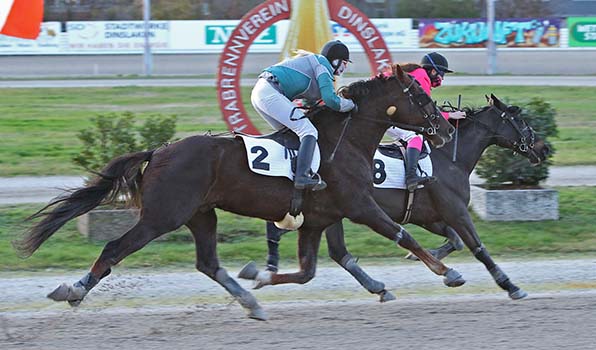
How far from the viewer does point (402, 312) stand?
25.1 feet

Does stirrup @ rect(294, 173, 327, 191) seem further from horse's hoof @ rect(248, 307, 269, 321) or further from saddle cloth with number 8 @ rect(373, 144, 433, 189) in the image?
saddle cloth with number 8 @ rect(373, 144, 433, 189)

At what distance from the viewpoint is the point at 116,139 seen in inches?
434

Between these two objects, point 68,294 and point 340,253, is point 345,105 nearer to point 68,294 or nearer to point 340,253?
point 340,253

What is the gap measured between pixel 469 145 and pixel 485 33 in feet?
102

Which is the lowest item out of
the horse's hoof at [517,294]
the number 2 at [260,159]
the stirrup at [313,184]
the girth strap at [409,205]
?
the horse's hoof at [517,294]

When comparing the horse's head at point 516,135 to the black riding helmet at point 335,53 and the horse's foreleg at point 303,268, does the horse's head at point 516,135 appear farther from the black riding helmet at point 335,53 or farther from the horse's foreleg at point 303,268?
the horse's foreleg at point 303,268

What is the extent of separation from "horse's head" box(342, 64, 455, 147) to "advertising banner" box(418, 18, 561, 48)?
3118cm

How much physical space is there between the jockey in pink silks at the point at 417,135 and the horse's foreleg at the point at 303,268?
1.12 metres

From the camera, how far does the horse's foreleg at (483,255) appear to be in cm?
809

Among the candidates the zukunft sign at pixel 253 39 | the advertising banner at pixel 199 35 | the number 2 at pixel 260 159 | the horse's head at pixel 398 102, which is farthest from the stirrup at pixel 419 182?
the advertising banner at pixel 199 35

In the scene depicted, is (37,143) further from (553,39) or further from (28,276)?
(553,39)

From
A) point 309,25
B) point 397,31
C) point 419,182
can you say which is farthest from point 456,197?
point 397,31

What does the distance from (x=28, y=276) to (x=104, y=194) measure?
2.31m

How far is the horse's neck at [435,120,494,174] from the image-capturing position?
29.3 ft
